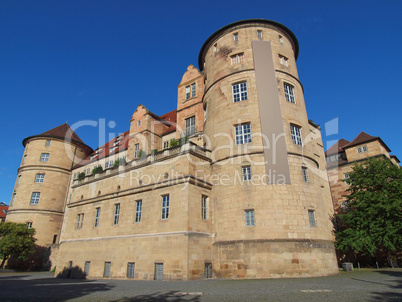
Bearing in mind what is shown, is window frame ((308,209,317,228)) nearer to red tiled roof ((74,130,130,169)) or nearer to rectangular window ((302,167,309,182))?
rectangular window ((302,167,309,182))

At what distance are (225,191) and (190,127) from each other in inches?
381

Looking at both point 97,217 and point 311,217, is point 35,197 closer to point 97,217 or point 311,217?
point 97,217

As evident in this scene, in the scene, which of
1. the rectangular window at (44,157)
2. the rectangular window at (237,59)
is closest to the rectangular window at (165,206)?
the rectangular window at (237,59)

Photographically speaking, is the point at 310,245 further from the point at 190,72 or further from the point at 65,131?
the point at 65,131

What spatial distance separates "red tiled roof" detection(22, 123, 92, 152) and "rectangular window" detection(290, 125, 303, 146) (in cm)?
3726

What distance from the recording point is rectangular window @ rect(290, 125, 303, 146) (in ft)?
71.6

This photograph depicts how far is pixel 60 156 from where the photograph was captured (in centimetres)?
4331

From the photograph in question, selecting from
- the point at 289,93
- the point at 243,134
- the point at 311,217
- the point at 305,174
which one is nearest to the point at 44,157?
the point at 243,134

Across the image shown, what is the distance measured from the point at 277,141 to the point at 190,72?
14943 mm

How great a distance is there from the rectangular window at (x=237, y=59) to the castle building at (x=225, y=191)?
0.12 metres

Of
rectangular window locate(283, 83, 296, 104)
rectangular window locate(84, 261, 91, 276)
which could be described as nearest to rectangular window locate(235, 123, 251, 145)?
rectangular window locate(283, 83, 296, 104)

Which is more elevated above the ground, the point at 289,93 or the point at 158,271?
the point at 289,93

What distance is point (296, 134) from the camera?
22172 mm

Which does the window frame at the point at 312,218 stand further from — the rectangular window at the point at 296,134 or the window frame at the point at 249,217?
the rectangular window at the point at 296,134
